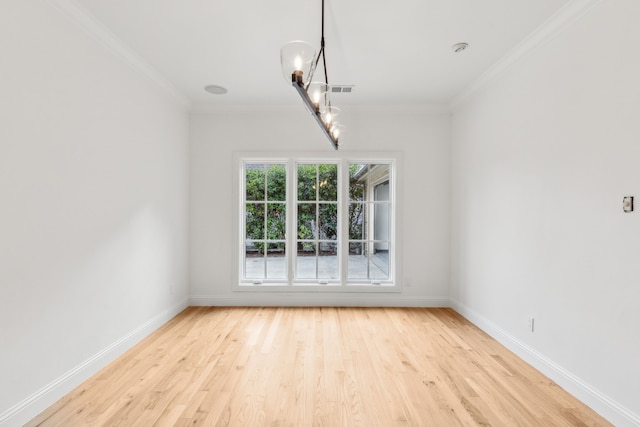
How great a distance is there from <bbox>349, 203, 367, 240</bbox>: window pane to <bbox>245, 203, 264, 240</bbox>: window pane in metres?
1.32

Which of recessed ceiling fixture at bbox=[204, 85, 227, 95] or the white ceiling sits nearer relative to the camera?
the white ceiling

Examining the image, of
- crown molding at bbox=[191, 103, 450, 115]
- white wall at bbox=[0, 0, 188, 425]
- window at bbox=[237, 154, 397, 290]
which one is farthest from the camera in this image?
window at bbox=[237, 154, 397, 290]

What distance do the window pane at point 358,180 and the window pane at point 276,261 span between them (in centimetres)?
130

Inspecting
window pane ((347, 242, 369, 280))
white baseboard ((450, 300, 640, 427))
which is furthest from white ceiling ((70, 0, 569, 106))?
white baseboard ((450, 300, 640, 427))

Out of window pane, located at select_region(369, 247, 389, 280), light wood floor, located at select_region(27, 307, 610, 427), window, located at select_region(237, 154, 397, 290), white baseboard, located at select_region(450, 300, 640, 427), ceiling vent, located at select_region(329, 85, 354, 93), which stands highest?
ceiling vent, located at select_region(329, 85, 354, 93)

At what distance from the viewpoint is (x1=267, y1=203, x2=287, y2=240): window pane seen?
4660 millimetres

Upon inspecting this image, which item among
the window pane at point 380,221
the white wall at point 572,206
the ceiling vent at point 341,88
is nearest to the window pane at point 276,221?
the window pane at point 380,221

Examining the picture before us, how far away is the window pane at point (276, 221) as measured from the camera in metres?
4.66

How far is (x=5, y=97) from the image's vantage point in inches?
73.7

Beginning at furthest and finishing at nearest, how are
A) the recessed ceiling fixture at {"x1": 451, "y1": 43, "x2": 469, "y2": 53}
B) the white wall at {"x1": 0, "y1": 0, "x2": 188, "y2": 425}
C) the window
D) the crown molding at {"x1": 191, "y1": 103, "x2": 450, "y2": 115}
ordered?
the window, the crown molding at {"x1": 191, "y1": 103, "x2": 450, "y2": 115}, the recessed ceiling fixture at {"x1": 451, "y1": 43, "x2": 469, "y2": 53}, the white wall at {"x1": 0, "y1": 0, "x2": 188, "y2": 425}

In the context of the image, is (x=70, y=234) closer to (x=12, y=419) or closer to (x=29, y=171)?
(x=29, y=171)

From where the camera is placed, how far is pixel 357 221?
184 inches

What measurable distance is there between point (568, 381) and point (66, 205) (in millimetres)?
3972

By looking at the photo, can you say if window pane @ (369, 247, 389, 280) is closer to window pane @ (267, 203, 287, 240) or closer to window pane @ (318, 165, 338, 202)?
window pane @ (318, 165, 338, 202)
